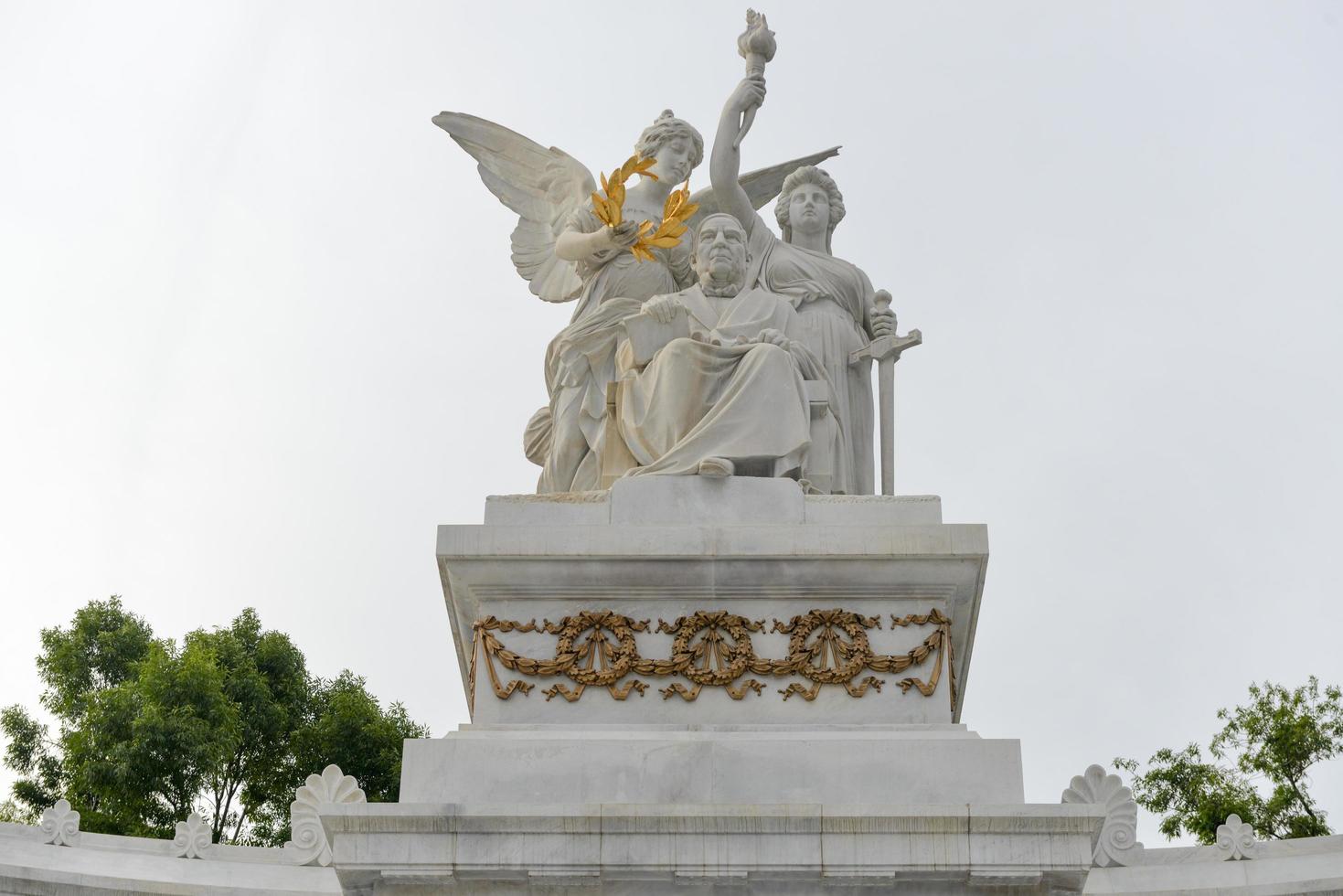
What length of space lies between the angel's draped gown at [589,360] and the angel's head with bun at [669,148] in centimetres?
68

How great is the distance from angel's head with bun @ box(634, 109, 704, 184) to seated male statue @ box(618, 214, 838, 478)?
1.19 metres

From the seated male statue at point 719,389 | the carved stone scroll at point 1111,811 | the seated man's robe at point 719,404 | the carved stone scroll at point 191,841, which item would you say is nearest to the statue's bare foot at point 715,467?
the seated male statue at point 719,389

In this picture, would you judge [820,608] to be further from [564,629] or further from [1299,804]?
[1299,804]

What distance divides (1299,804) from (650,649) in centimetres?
1307

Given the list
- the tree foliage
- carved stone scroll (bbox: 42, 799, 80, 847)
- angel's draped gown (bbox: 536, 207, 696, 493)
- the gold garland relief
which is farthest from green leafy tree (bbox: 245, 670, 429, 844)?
the gold garland relief

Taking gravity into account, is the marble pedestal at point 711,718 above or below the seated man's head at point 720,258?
below

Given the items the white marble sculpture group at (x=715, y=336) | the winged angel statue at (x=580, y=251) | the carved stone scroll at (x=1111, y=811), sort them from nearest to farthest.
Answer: the carved stone scroll at (x=1111, y=811), the white marble sculpture group at (x=715, y=336), the winged angel statue at (x=580, y=251)

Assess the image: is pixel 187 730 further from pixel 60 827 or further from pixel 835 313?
pixel 835 313

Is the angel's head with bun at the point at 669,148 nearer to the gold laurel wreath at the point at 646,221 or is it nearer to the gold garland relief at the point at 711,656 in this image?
the gold laurel wreath at the point at 646,221

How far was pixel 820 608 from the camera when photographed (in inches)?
461

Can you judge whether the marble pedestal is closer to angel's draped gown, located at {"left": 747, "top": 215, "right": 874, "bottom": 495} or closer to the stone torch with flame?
angel's draped gown, located at {"left": 747, "top": 215, "right": 874, "bottom": 495}

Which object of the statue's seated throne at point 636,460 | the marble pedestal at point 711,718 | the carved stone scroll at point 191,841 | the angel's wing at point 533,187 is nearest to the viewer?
the marble pedestal at point 711,718

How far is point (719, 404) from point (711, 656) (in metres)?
1.86

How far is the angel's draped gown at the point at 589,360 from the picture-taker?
13.2 metres
